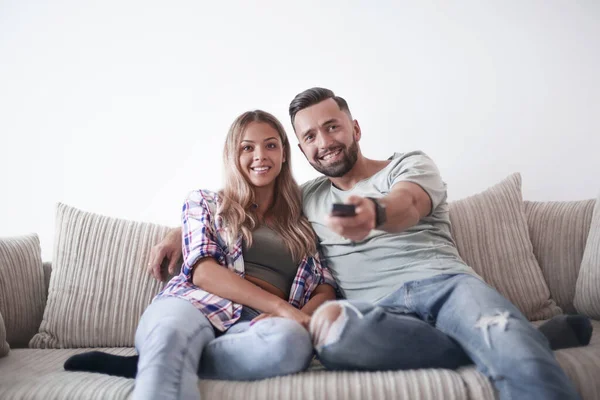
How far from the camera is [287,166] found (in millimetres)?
1598

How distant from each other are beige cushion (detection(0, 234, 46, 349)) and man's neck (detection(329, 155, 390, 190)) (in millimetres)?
1032

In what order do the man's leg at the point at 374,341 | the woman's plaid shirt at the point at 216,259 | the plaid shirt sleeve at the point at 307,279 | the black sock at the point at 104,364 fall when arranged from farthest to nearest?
the plaid shirt sleeve at the point at 307,279, the woman's plaid shirt at the point at 216,259, the black sock at the point at 104,364, the man's leg at the point at 374,341

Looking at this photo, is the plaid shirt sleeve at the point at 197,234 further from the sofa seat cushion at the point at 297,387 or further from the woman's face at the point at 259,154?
the sofa seat cushion at the point at 297,387

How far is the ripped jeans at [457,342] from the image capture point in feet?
2.98

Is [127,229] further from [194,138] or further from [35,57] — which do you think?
[35,57]

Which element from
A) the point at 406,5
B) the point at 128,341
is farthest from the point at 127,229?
the point at 406,5

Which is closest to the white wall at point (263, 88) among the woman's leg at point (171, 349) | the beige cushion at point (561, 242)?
the beige cushion at point (561, 242)

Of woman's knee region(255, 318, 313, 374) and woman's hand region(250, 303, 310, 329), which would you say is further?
woman's hand region(250, 303, 310, 329)

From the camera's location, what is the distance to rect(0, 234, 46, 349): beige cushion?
4.85 feet

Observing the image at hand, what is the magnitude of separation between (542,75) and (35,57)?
2040mm

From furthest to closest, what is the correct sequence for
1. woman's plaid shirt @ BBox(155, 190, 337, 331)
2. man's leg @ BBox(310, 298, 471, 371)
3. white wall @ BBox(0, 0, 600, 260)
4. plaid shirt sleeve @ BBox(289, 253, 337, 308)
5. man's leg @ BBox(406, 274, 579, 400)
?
white wall @ BBox(0, 0, 600, 260), plaid shirt sleeve @ BBox(289, 253, 337, 308), woman's plaid shirt @ BBox(155, 190, 337, 331), man's leg @ BBox(310, 298, 471, 371), man's leg @ BBox(406, 274, 579, 400)

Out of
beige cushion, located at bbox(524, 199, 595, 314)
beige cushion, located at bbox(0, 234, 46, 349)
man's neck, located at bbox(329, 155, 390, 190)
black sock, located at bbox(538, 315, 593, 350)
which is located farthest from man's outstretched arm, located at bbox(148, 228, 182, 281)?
beige cushion, located at bbox(524, 199, 595, 314)

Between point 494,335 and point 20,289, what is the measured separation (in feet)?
4.55

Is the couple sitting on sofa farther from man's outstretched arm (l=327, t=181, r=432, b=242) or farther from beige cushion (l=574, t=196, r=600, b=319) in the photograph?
beige cushion (l=574, t=196, r=600, b=319)
